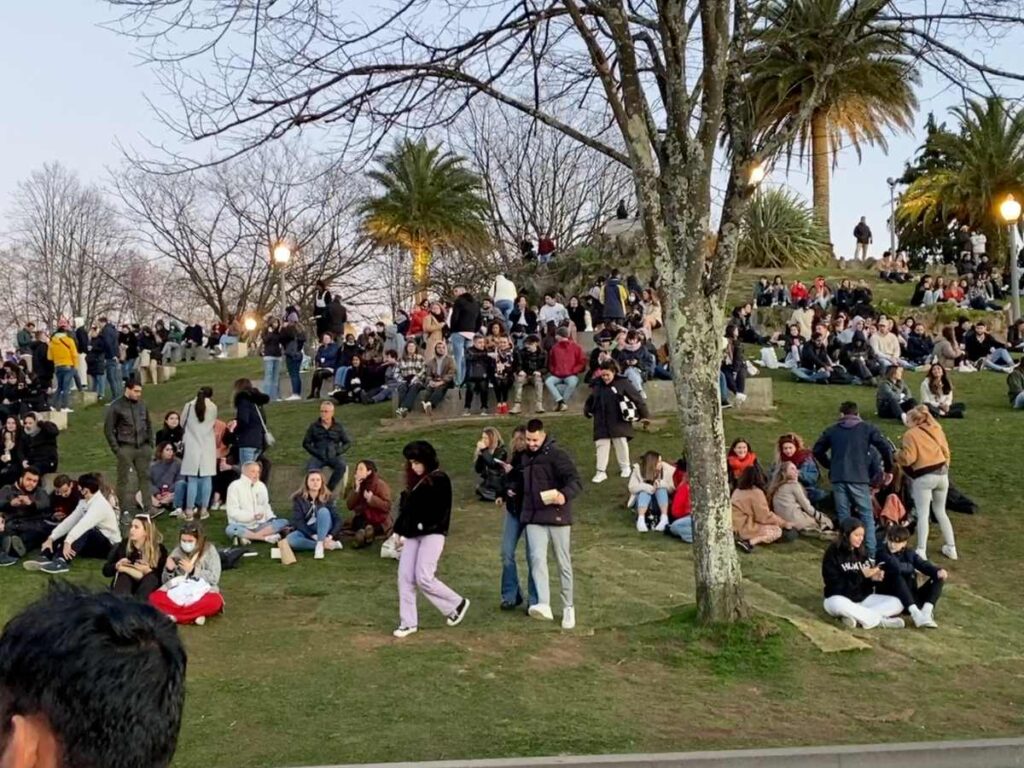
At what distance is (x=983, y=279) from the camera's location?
3319 centimetres

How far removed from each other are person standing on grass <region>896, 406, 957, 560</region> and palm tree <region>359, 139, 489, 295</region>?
2862 cm

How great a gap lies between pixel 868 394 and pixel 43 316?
44995 millimetres

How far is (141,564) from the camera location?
10945mm

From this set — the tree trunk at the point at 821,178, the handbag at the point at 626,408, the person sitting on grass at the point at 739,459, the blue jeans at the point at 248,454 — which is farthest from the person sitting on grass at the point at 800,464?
the tree trunk at the point at 821,178

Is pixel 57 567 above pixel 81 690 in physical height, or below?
below

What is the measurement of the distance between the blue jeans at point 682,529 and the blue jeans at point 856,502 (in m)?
1.79

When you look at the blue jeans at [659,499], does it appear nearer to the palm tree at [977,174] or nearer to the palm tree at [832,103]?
the palm tree at [832,103]

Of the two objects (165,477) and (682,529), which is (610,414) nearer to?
(682,529)

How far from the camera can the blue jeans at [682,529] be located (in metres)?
13.5

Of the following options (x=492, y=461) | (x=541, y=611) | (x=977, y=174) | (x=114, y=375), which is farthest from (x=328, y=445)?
(x=977, y=174)

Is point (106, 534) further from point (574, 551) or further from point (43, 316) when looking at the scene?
point (43, 316)

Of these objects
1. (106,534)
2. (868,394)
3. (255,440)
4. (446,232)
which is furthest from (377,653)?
(446,232)

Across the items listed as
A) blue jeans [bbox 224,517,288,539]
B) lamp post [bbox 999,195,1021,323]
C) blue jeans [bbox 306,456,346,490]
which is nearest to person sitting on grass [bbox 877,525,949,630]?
blue jeans [bbox 224,517,288,539]

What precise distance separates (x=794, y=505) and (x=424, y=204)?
91.9ft
